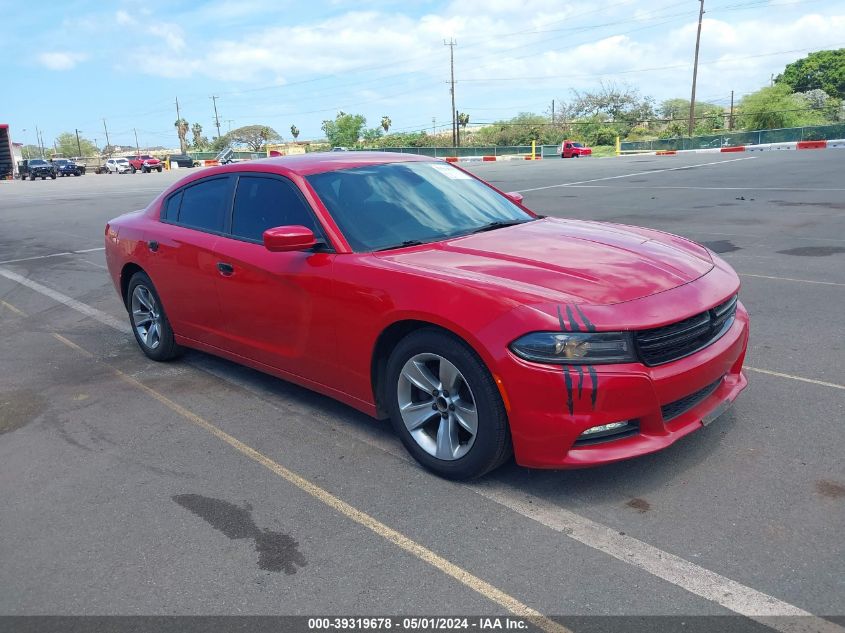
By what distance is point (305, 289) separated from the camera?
427cm

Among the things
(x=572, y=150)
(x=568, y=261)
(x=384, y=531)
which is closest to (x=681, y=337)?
(x=568, y=261)

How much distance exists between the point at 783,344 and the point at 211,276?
4.29m

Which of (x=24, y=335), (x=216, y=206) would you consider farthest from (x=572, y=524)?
(x=24, y=335)

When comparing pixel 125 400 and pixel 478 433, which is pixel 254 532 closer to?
pixel 478 433

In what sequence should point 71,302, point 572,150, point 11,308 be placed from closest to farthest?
point 11,308 → point 71,302 → point 572,150

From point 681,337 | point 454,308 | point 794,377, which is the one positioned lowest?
point 794,377

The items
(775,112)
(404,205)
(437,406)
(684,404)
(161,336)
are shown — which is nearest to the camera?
(684,404)

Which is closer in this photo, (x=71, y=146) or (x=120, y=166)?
(x=120, y=166)

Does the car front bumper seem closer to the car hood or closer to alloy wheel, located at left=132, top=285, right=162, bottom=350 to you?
the car hood

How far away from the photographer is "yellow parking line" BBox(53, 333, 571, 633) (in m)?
2.70

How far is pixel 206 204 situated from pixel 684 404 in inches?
139

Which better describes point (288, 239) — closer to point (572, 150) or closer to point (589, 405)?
point (589, 405)

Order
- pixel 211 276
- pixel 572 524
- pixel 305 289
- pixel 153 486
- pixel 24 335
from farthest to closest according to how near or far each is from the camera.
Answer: pixel 24 335
pixel 211 276
pixel 305 289
pixel 153 486
pixel 572 524

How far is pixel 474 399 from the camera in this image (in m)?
3.46
